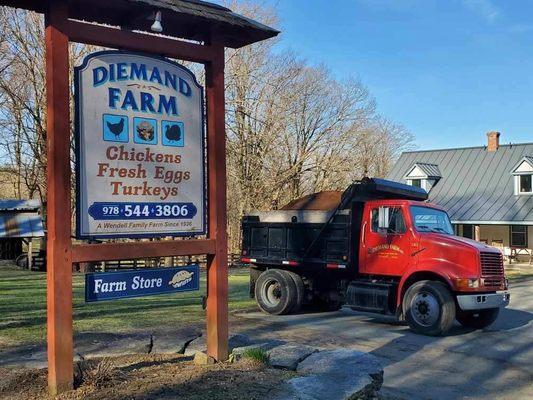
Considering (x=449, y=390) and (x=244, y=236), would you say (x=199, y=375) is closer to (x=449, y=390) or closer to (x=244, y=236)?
(x=449, y=390)

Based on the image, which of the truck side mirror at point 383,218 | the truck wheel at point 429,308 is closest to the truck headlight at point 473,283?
the truck wheel at point 429,308

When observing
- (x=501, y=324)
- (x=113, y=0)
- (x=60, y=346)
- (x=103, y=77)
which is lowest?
(x=501, y=324)

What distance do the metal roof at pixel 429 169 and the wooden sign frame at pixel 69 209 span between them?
3157 centimetres

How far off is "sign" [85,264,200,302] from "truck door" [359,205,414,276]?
622cm

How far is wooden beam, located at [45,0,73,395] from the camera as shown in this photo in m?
4.95

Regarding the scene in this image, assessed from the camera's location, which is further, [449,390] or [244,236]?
[244,236]

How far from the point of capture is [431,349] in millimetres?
9328

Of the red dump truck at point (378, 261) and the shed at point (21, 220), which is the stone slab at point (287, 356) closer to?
the red dump truck at point (378, 261)

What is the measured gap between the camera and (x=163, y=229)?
5848mm

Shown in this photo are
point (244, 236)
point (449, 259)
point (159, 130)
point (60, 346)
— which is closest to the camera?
point (60, 346)

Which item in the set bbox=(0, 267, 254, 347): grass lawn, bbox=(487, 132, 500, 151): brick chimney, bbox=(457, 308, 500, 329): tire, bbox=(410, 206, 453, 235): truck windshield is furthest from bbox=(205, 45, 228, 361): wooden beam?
bbox=(487, 132, 500, 151): brick chimney

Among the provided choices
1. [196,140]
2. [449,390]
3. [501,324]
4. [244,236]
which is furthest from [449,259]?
[196,140]

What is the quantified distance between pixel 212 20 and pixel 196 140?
1.28m

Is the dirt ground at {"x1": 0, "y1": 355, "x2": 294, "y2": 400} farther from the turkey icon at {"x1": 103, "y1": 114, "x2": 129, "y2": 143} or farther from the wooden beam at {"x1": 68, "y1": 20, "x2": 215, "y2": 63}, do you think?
the wooden beam at {"x1": 68, "y1": 20, "x2": 215, "y2": 63}
